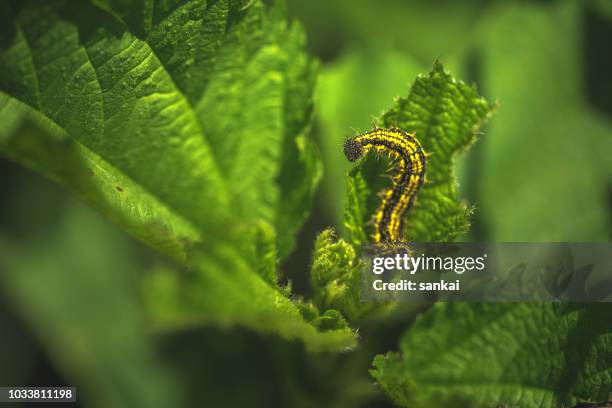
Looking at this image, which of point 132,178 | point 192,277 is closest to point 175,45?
point 132,178

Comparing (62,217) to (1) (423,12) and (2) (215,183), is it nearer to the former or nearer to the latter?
(2) (215,183)

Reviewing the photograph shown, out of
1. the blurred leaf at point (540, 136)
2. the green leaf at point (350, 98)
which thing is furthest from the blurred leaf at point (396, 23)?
the green leaf at point (350, 98)

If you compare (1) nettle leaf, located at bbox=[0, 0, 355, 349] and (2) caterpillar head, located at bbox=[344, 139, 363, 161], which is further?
(2) caterpillar head, located at bbox=[344, 139, 363, 161]

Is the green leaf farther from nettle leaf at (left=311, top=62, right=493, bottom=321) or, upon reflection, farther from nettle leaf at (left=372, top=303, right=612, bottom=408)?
nettle leaf at (left=372, top=303, right=612, bottom=408)

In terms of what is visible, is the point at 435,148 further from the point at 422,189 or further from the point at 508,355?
the point at 508,355

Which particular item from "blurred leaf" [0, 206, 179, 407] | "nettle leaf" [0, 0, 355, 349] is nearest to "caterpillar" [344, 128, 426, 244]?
"nettle leaf" [0, 0, 355, 349]

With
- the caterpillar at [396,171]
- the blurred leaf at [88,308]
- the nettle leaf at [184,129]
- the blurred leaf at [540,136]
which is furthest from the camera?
the blurred leaf at [88,308]

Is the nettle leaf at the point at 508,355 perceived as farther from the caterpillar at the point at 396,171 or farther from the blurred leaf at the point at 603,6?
the blurred leaf at the point at 603,6
